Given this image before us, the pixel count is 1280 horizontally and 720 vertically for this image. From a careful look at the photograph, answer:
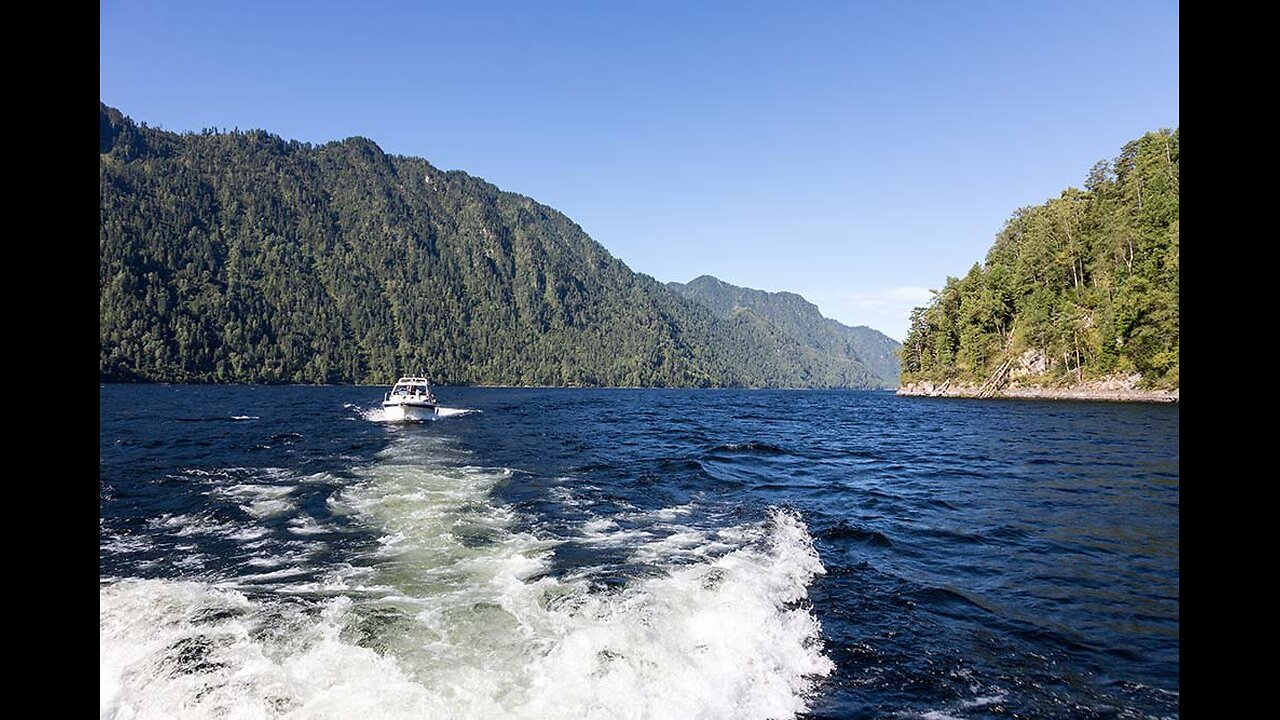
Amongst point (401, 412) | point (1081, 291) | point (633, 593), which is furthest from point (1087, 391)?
point (633, 593)

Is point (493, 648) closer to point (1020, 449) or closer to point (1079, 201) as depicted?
point (1020, 449)

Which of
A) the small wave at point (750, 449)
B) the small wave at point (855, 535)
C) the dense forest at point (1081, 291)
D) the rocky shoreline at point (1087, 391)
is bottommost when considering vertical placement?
the small wave at point (750, 449)

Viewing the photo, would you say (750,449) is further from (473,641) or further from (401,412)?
(401,412)

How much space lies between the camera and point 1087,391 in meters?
78.8

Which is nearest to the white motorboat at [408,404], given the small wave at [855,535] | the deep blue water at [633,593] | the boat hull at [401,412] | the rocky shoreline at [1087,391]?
the boat hull at [401,412]

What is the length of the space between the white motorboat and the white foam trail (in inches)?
1503

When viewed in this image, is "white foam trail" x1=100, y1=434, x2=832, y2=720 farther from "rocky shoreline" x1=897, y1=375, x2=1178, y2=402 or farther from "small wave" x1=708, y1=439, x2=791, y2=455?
"rocky shoreline" x1=897, y1=375, x2=1178, y2=402

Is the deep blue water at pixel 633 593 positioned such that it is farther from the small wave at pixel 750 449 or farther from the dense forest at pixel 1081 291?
the dense forest at pixel 1081 291

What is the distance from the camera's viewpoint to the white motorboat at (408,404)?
49.6m

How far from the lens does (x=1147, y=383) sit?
70000 millimetres

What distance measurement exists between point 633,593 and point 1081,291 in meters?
99.7

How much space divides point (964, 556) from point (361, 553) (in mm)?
13676

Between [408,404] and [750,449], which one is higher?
[408,404]

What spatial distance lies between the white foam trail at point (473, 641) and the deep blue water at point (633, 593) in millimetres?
45
